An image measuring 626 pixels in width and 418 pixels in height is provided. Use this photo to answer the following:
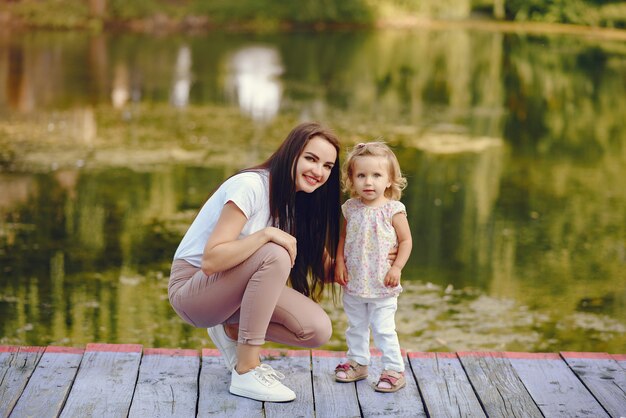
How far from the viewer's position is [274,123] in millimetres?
9555

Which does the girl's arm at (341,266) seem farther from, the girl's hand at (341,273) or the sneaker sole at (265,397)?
the sneaker sole at (265,397)

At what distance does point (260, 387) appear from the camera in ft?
9.49

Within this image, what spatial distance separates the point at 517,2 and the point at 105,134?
1587 cm

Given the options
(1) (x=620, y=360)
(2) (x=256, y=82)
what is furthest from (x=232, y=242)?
(2) (x=256, y=82)

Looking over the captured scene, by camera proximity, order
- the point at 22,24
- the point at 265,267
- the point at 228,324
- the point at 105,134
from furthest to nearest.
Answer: the point at 22,24 → the point at 105,134 → the point at 228,324 → the point at 265,267

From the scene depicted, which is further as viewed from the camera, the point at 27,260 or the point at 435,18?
the point at 435,18

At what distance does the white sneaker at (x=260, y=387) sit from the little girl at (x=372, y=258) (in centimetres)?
21

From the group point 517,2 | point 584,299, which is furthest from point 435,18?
point 584,299

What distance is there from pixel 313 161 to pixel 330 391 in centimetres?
67

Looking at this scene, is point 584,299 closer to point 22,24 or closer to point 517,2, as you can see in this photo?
point 22,24

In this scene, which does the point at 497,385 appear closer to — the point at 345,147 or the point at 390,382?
the point at 390,382

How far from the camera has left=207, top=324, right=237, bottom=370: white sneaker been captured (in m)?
3.06

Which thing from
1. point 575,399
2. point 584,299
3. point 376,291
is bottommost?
point 584,299

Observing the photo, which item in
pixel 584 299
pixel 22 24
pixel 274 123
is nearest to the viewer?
pixel 584 299
